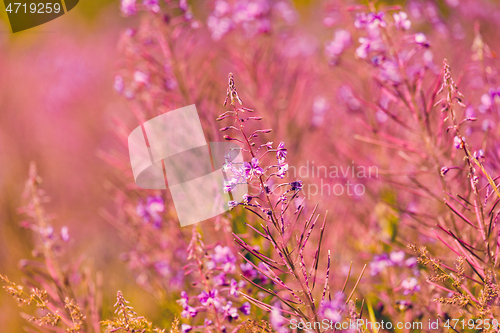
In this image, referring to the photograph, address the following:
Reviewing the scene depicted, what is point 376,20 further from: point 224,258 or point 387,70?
point 224,258

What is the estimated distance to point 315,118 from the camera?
300 cm

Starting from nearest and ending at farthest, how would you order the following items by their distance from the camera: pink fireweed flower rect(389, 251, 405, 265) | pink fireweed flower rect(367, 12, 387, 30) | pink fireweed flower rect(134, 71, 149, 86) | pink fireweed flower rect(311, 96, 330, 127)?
pink fireweed flower rect(367, 12, 387, 30), pink fireweed flower rect(389, 251, 405, 265), pink fireweed flower rect(134, 71, 149, 86), pink fireweed flower rect(311, 96, 330, 127)

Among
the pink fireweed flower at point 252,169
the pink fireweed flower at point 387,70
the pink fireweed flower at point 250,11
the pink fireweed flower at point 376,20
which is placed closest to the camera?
the pink fireweed flower at point 252,169

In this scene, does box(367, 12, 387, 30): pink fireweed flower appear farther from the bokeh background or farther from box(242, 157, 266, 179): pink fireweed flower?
the bokeh background

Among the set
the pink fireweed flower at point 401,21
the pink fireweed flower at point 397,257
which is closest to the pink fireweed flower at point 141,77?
the pink fireweed flower at point 401,21

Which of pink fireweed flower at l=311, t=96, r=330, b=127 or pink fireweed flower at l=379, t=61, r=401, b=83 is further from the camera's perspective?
pink fireweed flower at l=311, t=96, r=330, b=127

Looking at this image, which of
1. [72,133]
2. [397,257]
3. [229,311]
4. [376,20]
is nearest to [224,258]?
[229,311]

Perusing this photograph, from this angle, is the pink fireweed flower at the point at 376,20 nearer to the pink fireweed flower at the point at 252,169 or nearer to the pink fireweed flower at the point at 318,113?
the pink fireweed flower at the point at 252,169

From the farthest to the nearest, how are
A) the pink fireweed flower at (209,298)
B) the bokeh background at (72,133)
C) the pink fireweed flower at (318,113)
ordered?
the pink fireweed flower at (318,113), the bokeh background at (72,133), the pink fireweed flower at (209,298)

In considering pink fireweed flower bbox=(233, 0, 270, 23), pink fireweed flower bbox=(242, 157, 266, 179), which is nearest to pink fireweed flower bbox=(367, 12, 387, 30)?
pink fireweed flower bbox=(242, 157, 266, 179)

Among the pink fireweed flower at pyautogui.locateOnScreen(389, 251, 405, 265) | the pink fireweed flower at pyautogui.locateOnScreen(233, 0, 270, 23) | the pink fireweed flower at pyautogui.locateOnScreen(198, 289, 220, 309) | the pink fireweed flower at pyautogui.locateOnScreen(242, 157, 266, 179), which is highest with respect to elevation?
the pink fireweed flower at pyautogui.locateOnScreen(233, 0, 270, 23)

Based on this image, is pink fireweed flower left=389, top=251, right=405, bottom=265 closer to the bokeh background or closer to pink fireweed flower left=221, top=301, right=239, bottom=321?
the bokeh background

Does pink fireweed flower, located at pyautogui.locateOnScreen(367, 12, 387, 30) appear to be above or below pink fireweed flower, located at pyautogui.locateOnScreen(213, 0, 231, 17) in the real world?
below

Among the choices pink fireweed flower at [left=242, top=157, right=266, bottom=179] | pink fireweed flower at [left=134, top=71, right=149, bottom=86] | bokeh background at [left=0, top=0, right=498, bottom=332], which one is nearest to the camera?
pink fireweed flower at [left=242, top=157, right=266, bottom=179]
